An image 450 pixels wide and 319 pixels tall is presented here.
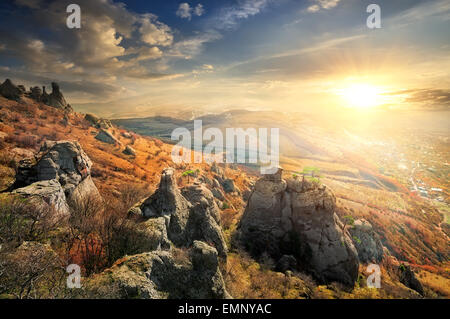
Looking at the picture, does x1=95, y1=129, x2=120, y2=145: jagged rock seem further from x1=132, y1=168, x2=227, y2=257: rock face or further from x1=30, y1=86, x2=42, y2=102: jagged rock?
x1=132, y1=168, x2=227, y2=257: rock face

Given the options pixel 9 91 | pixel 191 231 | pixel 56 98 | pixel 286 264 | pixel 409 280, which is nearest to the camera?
pixel 191 231

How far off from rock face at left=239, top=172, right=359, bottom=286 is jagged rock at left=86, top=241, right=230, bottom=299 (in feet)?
39.4

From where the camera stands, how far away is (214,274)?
7.57 metres

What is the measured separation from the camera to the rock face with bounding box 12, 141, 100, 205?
488 inches

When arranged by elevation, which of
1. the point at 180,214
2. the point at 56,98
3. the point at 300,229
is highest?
the point at 56,98

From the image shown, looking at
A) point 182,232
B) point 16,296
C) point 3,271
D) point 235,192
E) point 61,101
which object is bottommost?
point 235,192

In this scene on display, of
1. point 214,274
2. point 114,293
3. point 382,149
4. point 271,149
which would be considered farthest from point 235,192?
point 382,149

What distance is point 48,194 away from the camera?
10156mm

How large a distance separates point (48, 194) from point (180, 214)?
701 cm

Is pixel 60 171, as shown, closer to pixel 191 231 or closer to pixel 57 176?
pixel 57 176

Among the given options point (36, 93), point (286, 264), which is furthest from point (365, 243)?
point (36, 93)

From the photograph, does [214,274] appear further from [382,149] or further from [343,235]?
[382,149]

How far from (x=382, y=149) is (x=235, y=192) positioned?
165241 millimetres

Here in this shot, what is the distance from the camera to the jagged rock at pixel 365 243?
2497cm
